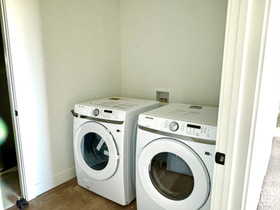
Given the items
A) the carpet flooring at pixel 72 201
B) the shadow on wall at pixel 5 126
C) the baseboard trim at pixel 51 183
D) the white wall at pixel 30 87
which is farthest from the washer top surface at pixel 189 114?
the shadow on wall at pixel 5 126

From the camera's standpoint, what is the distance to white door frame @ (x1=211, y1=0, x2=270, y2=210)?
69 cm

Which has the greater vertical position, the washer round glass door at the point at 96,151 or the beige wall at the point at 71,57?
the beige wall at the point at 71,57

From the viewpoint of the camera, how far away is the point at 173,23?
2.16 meters

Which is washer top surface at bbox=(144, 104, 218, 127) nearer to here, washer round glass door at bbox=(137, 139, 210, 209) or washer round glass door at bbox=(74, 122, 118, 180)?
washer round glass door at bbox=(137, 139, 210, 209)

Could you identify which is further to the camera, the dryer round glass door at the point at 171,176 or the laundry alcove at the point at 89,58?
the laundry alcove at the point at 89,58

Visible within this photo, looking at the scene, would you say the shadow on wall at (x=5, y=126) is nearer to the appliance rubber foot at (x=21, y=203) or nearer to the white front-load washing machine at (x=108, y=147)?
the appliance rubber foot at (x=21, y=203)

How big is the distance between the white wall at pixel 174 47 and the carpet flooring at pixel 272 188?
3.20 feet

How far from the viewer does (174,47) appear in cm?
220

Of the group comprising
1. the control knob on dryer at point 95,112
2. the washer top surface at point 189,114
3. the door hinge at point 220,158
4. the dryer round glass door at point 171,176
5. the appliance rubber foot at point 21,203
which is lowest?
the appliance rubber foot at point 21,203

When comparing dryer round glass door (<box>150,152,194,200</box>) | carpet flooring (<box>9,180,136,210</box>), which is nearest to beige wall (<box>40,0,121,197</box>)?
carpet flooring (<box>9,180,136,210</box>)

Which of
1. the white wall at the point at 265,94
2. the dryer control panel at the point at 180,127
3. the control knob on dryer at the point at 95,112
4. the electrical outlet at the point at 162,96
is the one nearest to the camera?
the white wall at the point at 265,94

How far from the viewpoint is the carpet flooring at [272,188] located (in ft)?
6.03

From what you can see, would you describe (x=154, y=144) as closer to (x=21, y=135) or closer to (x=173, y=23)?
(x=21, y=135)

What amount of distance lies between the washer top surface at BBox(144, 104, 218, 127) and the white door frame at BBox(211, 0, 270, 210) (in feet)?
1.74
